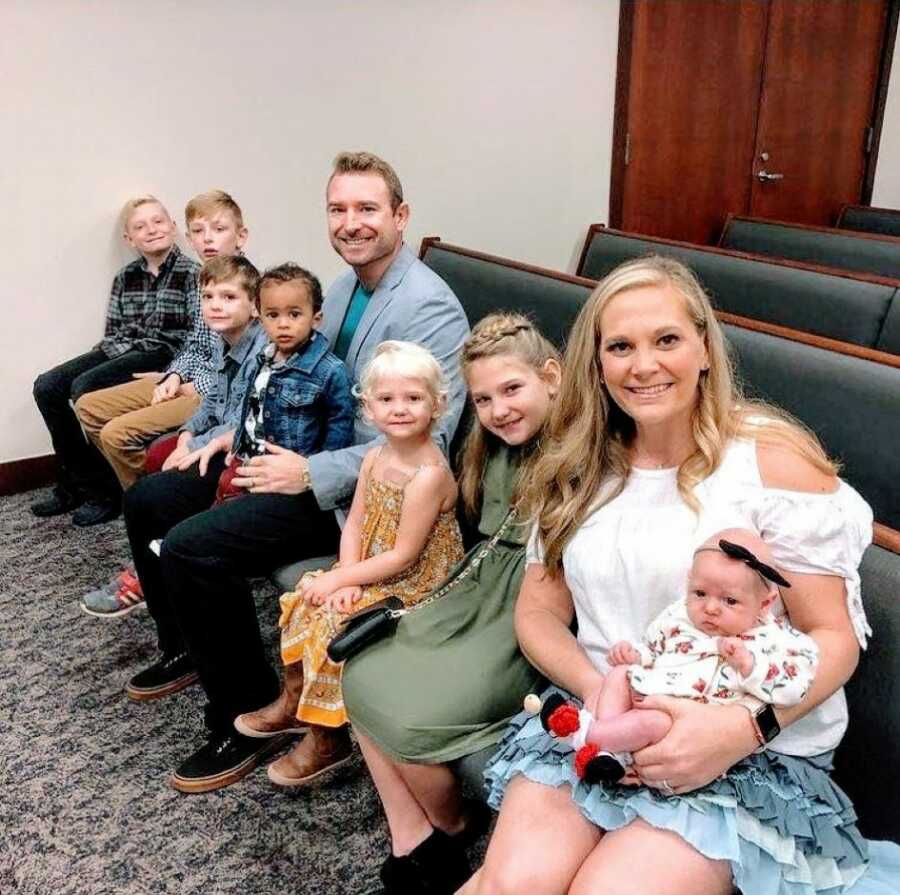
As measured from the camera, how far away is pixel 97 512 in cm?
315

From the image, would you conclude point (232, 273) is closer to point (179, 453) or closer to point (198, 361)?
point (179, 453)

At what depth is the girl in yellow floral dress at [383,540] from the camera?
1678mm

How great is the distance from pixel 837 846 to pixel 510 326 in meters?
0.96

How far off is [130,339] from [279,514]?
167 centimetres

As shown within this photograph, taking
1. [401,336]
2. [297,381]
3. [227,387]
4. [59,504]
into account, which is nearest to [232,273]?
[227,387]

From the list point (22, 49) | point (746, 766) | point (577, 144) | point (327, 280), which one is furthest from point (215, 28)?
point (746, 766)

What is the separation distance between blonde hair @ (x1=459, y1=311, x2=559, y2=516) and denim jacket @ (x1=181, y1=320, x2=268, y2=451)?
72cm

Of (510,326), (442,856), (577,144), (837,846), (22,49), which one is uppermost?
(22,49)

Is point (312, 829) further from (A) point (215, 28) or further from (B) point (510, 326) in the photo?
(A) point (215, 28)

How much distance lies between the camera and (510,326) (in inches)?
63.7

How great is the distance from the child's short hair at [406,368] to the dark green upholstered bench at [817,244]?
2.23 meters

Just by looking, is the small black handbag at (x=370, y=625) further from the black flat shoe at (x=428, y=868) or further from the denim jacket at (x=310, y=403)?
the denim jacket at (x=310, y=403)

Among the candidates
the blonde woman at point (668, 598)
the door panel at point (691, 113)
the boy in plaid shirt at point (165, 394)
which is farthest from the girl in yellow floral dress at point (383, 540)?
the door panel at point (691, 113)

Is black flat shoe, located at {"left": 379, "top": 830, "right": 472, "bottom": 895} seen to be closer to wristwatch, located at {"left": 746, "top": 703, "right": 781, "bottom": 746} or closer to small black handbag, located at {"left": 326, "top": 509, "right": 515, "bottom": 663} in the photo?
small black handbag, located at {"left": 326, "top": 509, "right": 515, "bottom": 663}
